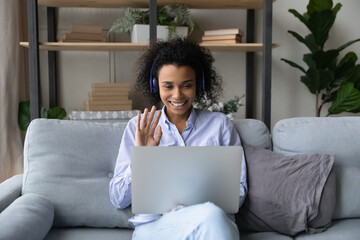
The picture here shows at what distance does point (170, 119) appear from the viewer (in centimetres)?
165

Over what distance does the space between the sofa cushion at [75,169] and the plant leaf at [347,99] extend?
5.67ft

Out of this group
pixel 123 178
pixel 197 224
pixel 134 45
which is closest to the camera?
pixel 197 224

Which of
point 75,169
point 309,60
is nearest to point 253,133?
point 75,169

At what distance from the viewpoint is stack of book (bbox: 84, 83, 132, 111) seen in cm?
267

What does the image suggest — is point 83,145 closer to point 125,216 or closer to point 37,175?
point 37,175

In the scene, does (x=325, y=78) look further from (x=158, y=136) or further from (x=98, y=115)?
(x=158, y=136)

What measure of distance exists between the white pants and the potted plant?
1.59 meters

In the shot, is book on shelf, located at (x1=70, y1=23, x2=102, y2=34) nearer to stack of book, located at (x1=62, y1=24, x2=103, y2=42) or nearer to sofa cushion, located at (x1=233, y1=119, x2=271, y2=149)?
stack of book, located at (x1=62, y1=24, x2=103, y2=42)

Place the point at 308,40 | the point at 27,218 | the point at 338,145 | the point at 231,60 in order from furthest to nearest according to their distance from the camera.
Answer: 1. the point at 231,60
2. the point at 308,40
3. the point at 338,145
4. the point at 27,218

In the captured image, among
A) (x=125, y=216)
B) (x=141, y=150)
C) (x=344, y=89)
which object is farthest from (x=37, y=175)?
(x=344, y=89)

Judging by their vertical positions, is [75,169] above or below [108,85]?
below

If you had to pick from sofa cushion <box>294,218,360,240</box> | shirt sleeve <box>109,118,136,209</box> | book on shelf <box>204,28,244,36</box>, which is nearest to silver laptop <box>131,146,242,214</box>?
shirt sleeve <box>109,118,136,209</box>

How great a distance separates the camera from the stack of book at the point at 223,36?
2664mm

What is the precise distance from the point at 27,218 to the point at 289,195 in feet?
3.14
